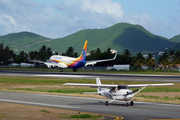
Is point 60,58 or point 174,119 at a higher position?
point 60,58

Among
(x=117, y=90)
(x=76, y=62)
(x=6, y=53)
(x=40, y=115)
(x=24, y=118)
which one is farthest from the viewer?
(x=6, y=53)

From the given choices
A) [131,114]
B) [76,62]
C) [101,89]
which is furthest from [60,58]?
[131,114]

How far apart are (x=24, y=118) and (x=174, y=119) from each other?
33.6ft

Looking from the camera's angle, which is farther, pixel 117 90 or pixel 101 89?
pixel 101 89

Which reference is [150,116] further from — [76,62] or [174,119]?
[76,62]

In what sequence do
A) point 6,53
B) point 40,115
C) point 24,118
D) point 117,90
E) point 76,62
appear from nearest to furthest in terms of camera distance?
point 24,118 → point 40,115 → point 117,90 → point 76,62 → point 6,53

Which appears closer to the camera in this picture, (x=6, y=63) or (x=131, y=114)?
(x=131, y=114)

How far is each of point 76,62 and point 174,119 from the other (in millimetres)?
84437

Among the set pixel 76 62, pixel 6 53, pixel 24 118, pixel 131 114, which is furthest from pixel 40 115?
pixel 6 53

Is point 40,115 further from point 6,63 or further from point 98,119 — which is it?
point 6,63

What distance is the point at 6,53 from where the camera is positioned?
178500mm

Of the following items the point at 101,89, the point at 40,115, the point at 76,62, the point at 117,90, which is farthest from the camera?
the point at 76,62

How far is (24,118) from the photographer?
63.9 ft

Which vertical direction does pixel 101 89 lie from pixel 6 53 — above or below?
below
